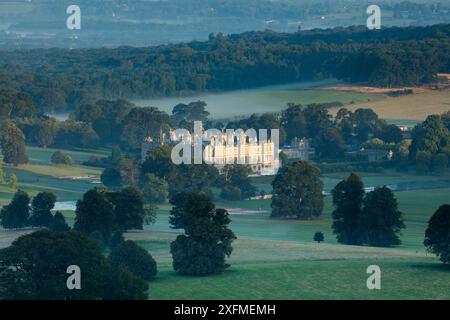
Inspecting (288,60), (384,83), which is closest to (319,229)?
(384,83)

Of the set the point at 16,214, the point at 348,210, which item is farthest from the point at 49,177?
the point at 348,210

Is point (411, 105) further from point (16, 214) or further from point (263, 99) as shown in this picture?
point (16, 214)

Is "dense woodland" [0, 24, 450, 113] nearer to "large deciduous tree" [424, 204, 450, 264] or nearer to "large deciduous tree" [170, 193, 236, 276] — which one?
"large deciduous tree" [170, 193, 236, 276]

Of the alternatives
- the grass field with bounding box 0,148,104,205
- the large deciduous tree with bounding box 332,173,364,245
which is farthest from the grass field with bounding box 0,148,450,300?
the grass field with bounding box 0,148,104,205

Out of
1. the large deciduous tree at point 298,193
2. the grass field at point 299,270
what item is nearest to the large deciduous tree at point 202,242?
the grass field at point 299,270

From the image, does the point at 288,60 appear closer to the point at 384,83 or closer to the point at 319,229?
the point at 384,83

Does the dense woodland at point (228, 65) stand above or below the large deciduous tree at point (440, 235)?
above

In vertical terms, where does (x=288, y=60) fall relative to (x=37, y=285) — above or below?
above

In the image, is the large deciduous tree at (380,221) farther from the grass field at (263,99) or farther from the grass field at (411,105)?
the grass field at (263,99)
